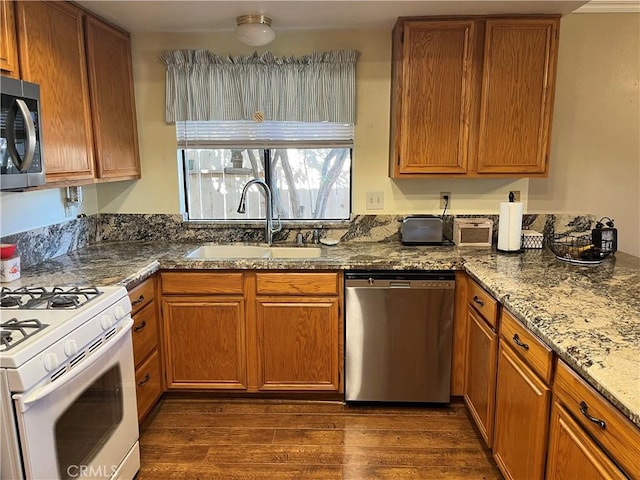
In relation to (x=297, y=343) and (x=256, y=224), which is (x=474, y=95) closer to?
(x=256, y=224)

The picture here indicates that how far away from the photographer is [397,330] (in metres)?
2.61

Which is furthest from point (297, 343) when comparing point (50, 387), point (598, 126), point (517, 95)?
point (598, 126)

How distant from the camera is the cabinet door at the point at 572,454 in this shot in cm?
124

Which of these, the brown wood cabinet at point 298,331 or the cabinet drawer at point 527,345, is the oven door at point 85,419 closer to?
the brown wood cabinet at point 298,331

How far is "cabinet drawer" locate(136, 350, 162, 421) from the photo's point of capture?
2422mm

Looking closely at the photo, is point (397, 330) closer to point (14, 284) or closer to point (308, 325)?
point (308, 325)

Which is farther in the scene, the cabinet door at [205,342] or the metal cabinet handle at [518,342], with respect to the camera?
the cabinet door at [205,342]

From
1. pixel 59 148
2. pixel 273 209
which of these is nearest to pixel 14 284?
pixel 59 148

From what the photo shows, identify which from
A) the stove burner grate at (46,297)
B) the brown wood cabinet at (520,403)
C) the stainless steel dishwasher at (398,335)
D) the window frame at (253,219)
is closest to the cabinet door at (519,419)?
the brown wood cabinet at (520,403)

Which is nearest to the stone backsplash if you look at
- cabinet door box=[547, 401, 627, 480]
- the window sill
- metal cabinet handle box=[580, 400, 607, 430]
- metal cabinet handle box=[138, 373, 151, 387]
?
the window sill

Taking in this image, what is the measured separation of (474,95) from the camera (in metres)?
2.70

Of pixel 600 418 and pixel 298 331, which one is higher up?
pixel 600 418

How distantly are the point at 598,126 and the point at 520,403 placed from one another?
2080 millimetres

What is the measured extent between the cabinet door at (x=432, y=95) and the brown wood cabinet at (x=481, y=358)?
2.56 feet
